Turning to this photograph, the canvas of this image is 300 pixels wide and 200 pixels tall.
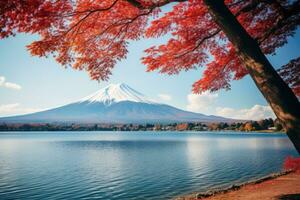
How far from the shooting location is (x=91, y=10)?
5.55 metres

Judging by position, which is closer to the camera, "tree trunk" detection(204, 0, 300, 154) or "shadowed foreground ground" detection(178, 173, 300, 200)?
"tree trunk" detection(204, 0, 300, 154)

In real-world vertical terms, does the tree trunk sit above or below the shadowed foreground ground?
above

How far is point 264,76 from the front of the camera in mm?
3479

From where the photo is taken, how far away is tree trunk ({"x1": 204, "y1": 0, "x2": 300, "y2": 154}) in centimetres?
328

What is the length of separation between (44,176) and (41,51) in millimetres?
17488

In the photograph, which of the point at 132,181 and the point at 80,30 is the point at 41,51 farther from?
the point at 132,181

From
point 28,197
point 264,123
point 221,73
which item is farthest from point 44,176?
point 264,123

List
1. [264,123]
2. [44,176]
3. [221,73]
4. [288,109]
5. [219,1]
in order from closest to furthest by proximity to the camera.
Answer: [288,109]
[219,1]
[221,73]
[44,176]
[264,123]

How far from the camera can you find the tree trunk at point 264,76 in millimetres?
3277

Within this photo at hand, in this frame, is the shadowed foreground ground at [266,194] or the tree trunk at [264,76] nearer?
the tree trunk at [264,76]

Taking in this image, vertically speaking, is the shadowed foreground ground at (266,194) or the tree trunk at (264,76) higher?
the tree trunk at (264,76)

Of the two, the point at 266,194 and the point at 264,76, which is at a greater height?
the point at 264,76

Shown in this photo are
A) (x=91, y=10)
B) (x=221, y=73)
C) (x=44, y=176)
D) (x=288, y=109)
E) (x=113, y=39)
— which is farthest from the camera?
(x=44, y=176)

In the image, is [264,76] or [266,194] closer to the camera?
[264,76]
